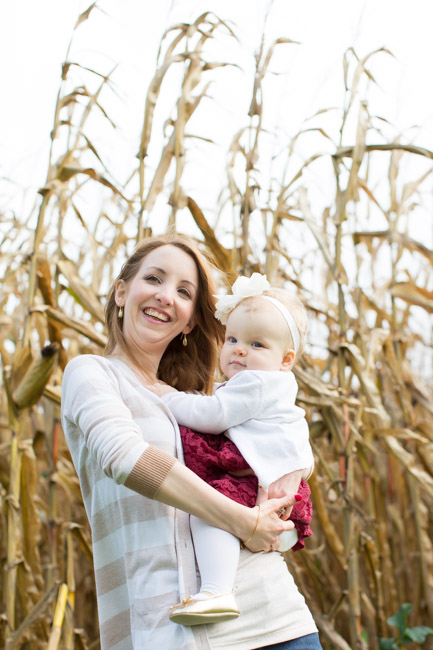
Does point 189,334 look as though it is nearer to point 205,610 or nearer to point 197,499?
point 197,499

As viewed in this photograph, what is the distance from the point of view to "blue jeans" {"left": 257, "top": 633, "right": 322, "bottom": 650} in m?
1.22

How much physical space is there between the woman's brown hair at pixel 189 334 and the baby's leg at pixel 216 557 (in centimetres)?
54

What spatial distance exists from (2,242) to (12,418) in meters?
1.03

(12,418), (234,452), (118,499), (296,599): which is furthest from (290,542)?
(12,418)

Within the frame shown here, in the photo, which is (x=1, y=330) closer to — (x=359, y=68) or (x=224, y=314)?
(x=224, y=314)

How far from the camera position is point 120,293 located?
1.70 m

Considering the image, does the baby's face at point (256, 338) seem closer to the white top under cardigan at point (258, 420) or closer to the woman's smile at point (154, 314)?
the white top under cardigan at point (258, 420)

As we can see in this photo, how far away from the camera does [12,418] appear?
1852mm

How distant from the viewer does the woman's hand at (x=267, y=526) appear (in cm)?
122

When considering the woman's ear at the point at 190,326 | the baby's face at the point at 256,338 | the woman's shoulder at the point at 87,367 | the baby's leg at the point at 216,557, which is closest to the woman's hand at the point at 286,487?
the baby's leg at the point at 216,557

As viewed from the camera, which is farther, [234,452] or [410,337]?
[410,337]

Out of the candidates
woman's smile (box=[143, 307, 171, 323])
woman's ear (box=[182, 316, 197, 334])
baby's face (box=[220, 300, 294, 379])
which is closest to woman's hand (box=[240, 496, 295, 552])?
baby's face (box=[220, 300, 294, 379])

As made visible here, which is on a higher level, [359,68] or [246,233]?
[359,68]

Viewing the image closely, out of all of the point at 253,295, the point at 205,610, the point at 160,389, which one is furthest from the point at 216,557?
the point at 253,295
